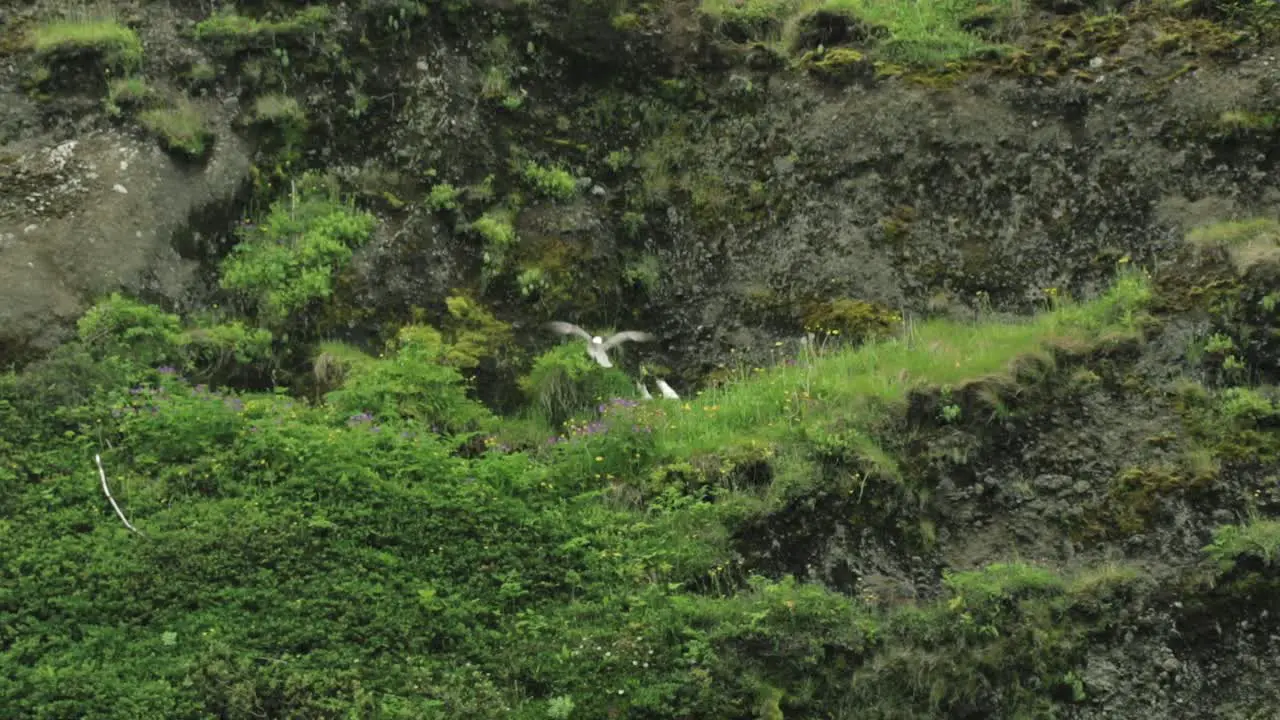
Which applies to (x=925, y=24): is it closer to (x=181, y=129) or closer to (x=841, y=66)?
(x=841, y=66)

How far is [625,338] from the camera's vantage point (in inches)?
568

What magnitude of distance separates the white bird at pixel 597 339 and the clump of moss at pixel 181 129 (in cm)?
406

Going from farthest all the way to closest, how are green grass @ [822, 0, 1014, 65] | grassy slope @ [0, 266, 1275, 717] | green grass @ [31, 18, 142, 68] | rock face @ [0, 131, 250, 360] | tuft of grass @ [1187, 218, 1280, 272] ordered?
1. green grass @ [822, 0, 1014, 65]
2. green grass @ [31, 18, 142, 68]
3. rock face @ [0, 131, 250, 360]
4. tuft of grass @ [1187, 218, 1280, 272]
5. grassy slope @ [0, 266, 1275, 717]

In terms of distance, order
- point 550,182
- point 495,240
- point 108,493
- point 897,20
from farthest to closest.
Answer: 1. point 897,20
2. point 550,182
3. point 495,240
4. point 108,493

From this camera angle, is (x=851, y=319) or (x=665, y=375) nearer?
(x=851, y=319)

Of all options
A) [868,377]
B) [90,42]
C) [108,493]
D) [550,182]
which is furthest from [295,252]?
[868,377]

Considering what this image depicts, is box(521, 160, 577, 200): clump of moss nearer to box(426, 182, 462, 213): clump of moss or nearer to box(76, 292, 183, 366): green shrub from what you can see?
box(426, 182, 462, 213): clump of moss

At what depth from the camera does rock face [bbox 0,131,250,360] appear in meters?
12.5

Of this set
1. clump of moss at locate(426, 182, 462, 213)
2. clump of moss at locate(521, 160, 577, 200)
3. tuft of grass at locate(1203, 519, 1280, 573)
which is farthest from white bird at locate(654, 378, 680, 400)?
tuft of grass at locate(1203, 519, 1280, 573)

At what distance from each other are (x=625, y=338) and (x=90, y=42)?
21.0ft

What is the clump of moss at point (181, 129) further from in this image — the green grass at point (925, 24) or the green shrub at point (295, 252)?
the green grass at point (925, 24)

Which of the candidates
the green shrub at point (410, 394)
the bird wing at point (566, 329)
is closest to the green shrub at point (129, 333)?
the green shrub at point (410, 394)

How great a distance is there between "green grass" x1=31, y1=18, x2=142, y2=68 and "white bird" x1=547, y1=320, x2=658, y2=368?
17.5ft

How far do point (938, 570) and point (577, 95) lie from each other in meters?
7.66
